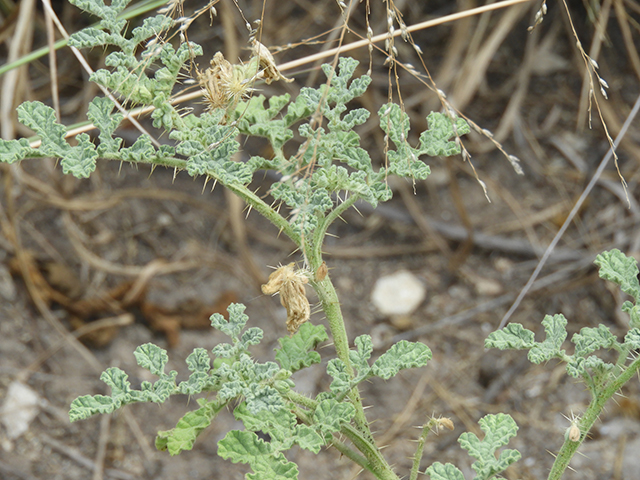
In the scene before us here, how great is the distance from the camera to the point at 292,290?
3.23 feet

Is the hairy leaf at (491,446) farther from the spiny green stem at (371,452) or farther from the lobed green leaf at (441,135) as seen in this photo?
the lobed green leaf at (441,135)

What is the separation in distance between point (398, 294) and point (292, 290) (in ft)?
5.76

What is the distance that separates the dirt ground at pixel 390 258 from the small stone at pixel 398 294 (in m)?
0.03

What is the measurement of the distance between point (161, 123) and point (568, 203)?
2.22m

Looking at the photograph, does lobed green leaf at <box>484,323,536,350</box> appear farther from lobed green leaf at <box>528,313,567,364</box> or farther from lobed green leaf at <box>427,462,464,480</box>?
lobed green leaf at <box>427,462,464,480</box>

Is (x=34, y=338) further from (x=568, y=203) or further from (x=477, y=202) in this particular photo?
(x=568, y=203)

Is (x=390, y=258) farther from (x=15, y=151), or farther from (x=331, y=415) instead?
(x=15, y=151)

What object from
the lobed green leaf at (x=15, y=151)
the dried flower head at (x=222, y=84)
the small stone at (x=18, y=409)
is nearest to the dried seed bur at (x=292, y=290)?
the dried flower head at (x=222, y=84)

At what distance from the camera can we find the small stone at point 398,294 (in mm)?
2656

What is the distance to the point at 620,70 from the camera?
9.61ft

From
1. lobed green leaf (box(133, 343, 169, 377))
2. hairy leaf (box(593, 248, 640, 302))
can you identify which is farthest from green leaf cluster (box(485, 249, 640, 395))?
lobed green leaf (box(133, 343, 169, 377))

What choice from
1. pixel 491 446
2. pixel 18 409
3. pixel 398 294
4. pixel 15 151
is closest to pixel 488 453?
pixel 491 446

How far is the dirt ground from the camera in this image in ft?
Answer: 7.30

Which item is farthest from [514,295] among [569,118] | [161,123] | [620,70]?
[161,123]
